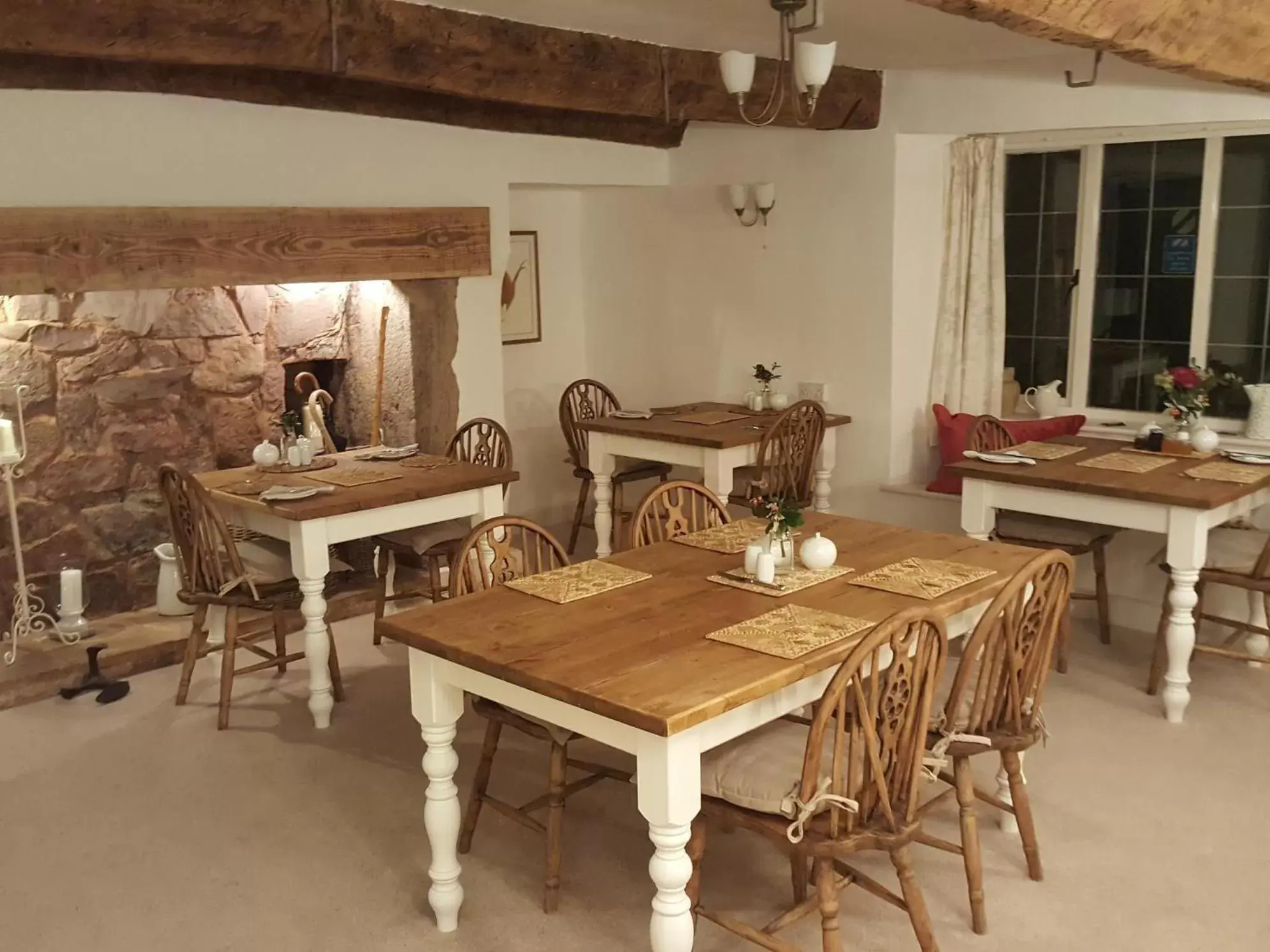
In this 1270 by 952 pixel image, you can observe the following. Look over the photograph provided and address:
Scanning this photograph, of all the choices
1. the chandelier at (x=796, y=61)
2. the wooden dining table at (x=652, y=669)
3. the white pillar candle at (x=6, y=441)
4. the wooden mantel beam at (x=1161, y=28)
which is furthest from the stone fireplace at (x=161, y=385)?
the wooden mantel beam at (x=1161, y=28)

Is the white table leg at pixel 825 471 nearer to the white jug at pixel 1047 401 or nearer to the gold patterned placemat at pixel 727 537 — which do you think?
the white jug at pixel 1047 401

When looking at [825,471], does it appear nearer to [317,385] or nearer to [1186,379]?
[1186,379]

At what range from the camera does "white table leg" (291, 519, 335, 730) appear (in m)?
3.68

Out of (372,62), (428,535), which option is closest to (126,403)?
(428,535)

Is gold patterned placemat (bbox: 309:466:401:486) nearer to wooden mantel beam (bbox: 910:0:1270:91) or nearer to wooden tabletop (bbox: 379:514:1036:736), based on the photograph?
wooden tabletop (bbox: 379:514:1036:736)

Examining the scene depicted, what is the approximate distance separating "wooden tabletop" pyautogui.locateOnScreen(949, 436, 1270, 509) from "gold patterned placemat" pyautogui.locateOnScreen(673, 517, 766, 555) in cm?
Result: 107

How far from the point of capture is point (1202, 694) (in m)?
3.88

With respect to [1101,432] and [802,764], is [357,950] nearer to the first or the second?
[802,764]

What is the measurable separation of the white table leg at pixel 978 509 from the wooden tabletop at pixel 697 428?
0.94 metres

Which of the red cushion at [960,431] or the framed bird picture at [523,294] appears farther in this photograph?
the framed bird picture at [523,294]

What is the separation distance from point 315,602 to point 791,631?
1.85m

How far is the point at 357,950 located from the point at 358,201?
115 inches

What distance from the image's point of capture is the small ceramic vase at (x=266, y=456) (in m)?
4.30

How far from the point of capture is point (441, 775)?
2564 mm
